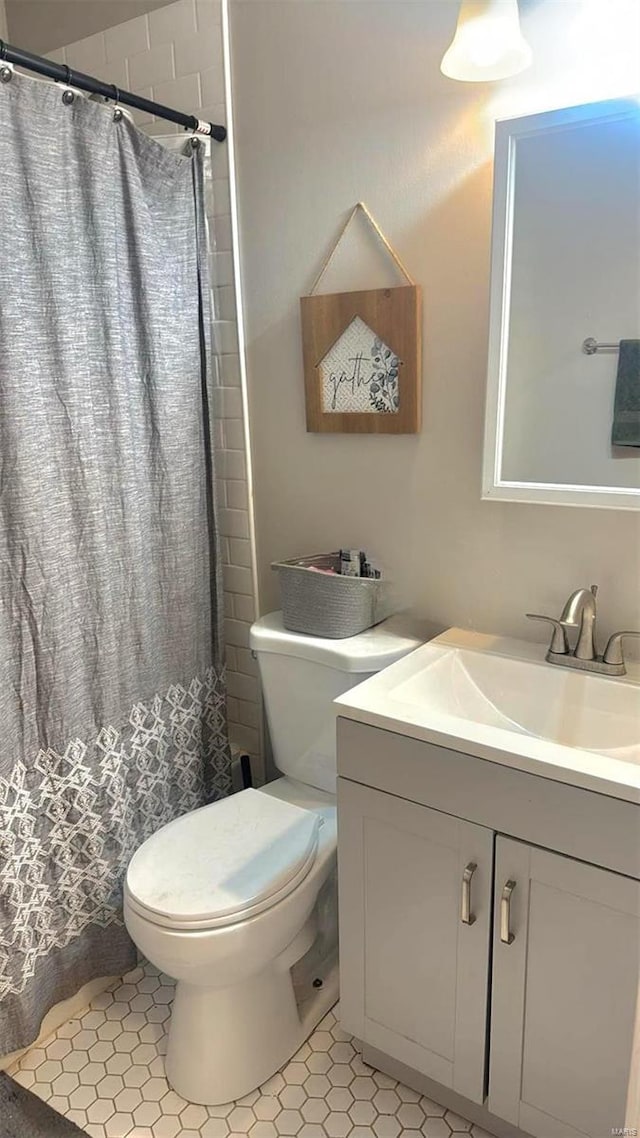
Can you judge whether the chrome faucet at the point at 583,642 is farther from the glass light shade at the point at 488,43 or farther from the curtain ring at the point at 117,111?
the curtain ring at the point at 117,111

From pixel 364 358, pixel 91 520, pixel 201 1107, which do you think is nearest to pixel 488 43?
pixel 364 358

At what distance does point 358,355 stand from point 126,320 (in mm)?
503

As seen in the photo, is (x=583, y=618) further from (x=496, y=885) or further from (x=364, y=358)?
(x=364, y=358)

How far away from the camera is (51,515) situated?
1530 mm

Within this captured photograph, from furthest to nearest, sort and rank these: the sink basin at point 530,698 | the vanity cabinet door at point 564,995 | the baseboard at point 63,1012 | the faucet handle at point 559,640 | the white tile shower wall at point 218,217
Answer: the white tile shower wall at point 218,217 → the baseboard at point 63,1012 → the faucet handle at point 559,640 → the sink basin at point 530,698 → the vanity cabinet door at point 564,995

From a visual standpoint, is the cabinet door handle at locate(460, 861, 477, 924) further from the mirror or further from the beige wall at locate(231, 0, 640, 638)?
the mirror

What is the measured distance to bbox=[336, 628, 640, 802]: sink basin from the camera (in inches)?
46.2

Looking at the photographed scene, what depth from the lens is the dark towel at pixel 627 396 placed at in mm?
1383

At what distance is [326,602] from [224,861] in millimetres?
565

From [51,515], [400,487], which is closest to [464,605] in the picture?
[400,487]

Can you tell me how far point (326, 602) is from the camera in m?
1.71

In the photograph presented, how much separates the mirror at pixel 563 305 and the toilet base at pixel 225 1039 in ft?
3.64

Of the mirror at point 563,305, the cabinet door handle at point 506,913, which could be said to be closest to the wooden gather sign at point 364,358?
the mirror at point 563,305

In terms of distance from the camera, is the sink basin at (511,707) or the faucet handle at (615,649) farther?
the faucet handle at (615,649)
